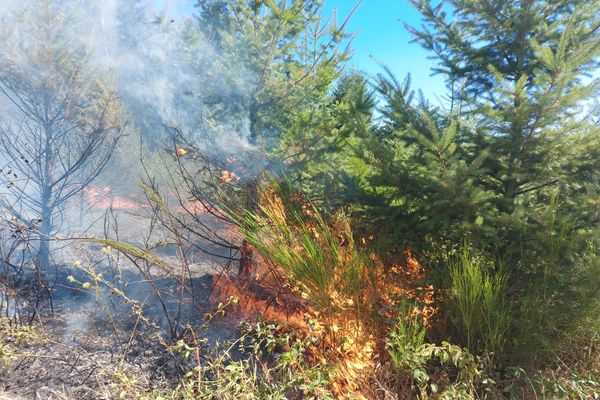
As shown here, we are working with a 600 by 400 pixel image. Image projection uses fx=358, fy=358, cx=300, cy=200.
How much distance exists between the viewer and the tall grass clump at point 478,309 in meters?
2.53

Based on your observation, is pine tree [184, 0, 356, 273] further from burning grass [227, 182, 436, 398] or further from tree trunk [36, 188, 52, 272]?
tree trunk [36, 188, 52, 272]

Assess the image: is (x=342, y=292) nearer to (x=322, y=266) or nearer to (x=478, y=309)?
(x=322, y=266)

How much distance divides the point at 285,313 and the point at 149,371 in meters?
1.18

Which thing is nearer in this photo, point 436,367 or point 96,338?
point 436,367

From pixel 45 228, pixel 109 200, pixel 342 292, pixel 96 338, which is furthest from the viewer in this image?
pixel 109 200

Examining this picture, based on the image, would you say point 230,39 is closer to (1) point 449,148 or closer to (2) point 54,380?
(1) point 449,148

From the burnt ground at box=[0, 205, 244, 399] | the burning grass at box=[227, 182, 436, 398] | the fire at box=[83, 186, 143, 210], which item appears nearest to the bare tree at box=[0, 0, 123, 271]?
the burnt ground at box=[0, 205, 244, 399]

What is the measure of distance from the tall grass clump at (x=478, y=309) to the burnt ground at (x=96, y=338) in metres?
1.88

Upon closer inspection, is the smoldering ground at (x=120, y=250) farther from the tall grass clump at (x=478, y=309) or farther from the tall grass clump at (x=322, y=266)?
the tall grass clump at (x=478, y=309)

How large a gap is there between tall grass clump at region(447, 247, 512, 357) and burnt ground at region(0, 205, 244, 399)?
188 centimetres

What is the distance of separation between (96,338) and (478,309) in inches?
122

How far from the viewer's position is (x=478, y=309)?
8.53 ft

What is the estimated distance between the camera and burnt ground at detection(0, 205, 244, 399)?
2412mm

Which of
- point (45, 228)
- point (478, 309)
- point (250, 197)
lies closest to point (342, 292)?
point (478, 309)
